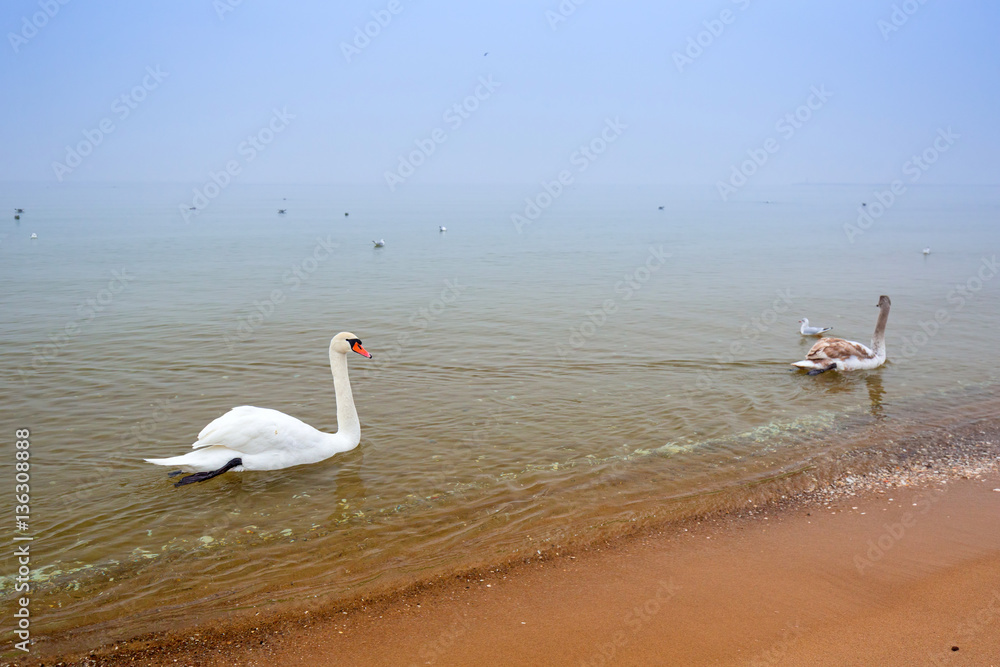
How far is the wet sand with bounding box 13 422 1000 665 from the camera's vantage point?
15.5 ft

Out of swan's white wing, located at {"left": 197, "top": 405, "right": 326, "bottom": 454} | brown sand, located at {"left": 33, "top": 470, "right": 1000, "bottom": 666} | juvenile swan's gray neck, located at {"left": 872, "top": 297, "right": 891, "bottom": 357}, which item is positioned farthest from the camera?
juvenile swan's gray neck, located at {"left": 872, "top": 297, "right": 891, "bottom": 357}

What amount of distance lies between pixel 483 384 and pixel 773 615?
21.9 feet

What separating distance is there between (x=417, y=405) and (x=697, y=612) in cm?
573

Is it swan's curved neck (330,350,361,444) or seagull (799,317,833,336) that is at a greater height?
seagull (799,317,833,336)

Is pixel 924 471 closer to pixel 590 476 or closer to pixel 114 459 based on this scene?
pixel 590 476

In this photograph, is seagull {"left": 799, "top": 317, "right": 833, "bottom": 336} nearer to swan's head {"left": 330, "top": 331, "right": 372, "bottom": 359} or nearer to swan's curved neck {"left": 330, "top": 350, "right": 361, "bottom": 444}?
swan's head {"left": 330, "top": 331, "right": 372, "bottom": 359}

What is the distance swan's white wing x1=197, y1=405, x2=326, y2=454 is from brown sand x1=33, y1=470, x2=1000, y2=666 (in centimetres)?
274

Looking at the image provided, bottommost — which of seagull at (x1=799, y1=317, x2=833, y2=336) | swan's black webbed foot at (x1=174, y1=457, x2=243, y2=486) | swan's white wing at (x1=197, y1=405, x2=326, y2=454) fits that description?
swan's black webbed foot at (x1=174, y1=457, x2=243, y2=486)

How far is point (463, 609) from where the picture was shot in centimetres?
527

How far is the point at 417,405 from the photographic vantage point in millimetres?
10211

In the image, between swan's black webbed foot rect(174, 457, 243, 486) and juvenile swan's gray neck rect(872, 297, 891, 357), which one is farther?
juvenile swan's gray neck rect(872, 297, 891, 357)

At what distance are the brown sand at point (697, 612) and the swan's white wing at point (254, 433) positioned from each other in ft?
8.99

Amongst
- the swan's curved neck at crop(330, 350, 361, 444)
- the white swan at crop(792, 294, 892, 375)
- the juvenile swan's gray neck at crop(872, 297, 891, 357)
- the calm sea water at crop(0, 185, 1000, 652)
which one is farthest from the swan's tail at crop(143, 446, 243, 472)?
the juvenile swan's gray neck at crop(872, 297, 891, 357)

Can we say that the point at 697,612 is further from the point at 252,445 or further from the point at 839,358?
the point at 839,358
